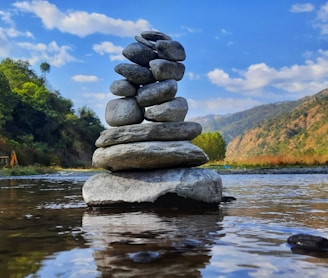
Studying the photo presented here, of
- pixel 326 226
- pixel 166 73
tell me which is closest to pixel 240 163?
pixel 166 73

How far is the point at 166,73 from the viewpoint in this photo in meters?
13.3

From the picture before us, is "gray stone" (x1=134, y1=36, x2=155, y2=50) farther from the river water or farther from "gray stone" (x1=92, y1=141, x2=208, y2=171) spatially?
the river water

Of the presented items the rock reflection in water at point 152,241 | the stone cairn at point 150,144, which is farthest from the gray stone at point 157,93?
the rock reflection in water at point 152,241

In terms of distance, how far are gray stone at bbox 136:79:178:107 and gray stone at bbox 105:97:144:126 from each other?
0.24 metres

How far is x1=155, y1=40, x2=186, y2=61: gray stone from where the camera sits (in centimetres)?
1358

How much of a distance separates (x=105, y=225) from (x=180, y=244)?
2.68 metres

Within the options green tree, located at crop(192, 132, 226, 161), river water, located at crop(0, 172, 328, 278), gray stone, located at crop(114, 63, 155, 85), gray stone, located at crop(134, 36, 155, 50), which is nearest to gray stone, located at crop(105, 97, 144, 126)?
gray stone, located at crop(114, 63, 155, 85)

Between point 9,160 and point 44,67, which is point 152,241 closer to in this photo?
point 9,160

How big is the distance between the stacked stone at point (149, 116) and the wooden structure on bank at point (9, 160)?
134ft

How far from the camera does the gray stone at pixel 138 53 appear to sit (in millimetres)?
13766

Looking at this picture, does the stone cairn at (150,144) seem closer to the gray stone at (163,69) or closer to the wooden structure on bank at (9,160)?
the gray stone at (163,69)

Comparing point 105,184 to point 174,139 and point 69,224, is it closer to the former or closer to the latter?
point 174,139

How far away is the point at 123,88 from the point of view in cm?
1335

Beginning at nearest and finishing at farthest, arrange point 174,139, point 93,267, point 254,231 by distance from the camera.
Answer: point 93,267
point 254,231
point 174,139
